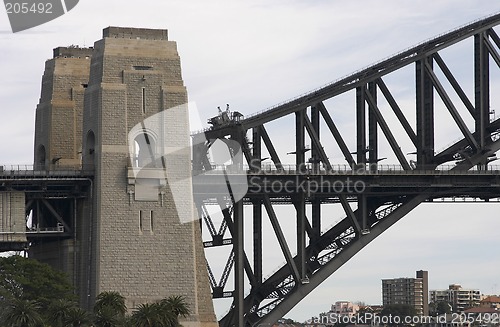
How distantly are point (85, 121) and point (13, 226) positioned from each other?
903 cm

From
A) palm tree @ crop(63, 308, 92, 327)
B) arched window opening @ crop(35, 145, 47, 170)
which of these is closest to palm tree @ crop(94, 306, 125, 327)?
palm tree @ crop(63, 308, 92, 327)

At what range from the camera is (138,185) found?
4360 inches

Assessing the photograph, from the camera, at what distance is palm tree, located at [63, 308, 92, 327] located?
9800 cm

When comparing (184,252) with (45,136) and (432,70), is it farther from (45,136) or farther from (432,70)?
(432,70)

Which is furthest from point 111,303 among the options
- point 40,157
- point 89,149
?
point 40,157

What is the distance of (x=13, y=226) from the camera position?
365 feet

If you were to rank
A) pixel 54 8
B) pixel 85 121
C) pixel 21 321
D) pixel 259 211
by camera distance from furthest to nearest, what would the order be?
pixel 259 211 < pixel 85 121 < pixel 54 8 < pixel 21 321

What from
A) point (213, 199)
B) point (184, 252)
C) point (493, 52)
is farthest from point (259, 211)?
point (493, 52)

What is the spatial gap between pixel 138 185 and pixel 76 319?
15.3 m

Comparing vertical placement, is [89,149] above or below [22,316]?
above

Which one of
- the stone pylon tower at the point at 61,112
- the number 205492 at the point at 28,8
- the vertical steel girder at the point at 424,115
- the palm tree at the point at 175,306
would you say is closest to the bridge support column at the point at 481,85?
the vertical steel girder at the point at 424,115

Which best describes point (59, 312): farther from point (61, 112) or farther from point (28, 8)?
point (61, 112)

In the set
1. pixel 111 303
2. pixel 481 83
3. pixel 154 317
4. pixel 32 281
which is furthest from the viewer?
pixel 481 83

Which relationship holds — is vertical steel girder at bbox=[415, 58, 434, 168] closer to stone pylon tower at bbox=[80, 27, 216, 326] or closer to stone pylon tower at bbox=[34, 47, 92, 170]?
stone pylon tower at bbox=[80, 27, 216, 326]
